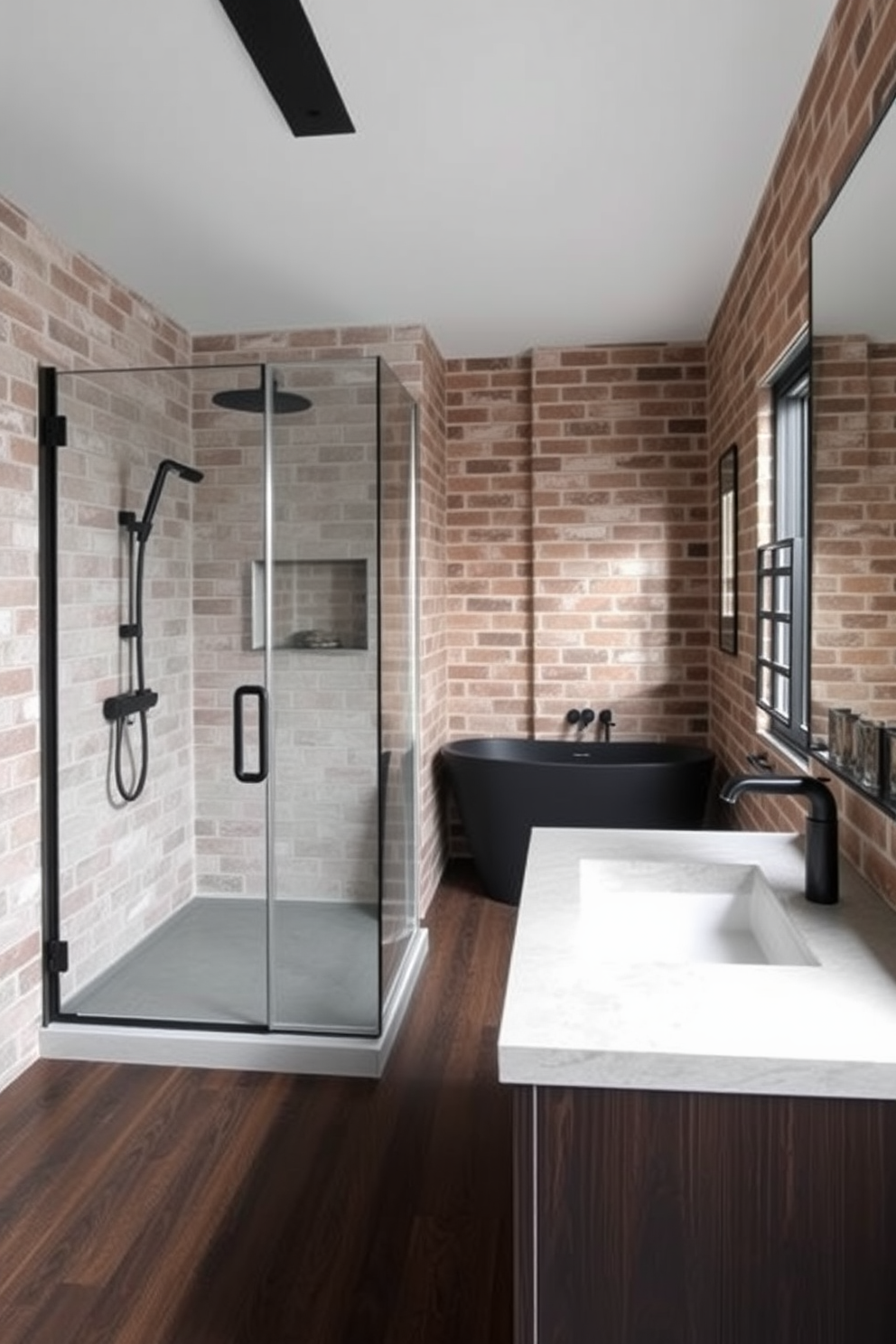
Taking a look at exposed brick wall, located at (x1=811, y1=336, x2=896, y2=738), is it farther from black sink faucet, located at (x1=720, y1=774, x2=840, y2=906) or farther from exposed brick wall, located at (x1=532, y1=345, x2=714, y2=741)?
exposed brick wall, located at (x1=532, y1=345, x2=714, y2=741)

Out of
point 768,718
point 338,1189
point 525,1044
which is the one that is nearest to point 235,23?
point 525,1044

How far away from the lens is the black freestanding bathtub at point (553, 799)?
11.5ft

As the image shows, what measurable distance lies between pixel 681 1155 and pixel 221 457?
Answer: 2882 millimetres

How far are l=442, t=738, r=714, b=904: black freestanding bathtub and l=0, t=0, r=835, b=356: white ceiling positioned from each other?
1.79 meters

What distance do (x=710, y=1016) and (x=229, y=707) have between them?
8.58ft

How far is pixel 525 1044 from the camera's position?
0.93 meters

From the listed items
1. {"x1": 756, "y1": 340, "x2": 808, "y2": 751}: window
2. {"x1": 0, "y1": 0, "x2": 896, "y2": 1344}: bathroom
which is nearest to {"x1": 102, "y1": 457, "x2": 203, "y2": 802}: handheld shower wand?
{"x1": 0, "y1": 0, "x2": 896, "y2": 1344}: bathroom

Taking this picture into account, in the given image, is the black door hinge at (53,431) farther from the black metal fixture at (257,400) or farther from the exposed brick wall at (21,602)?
the black metal fixture at (257,400)

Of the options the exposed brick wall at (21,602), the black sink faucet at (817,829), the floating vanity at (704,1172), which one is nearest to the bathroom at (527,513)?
the exposed brick wall at (21,602)

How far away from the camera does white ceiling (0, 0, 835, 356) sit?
1.74 m

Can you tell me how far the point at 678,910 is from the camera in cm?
155

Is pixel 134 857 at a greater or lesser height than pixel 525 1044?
lesser

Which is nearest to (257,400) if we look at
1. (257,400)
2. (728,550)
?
(257,400)

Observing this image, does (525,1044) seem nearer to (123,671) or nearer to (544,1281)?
(544,1281)
